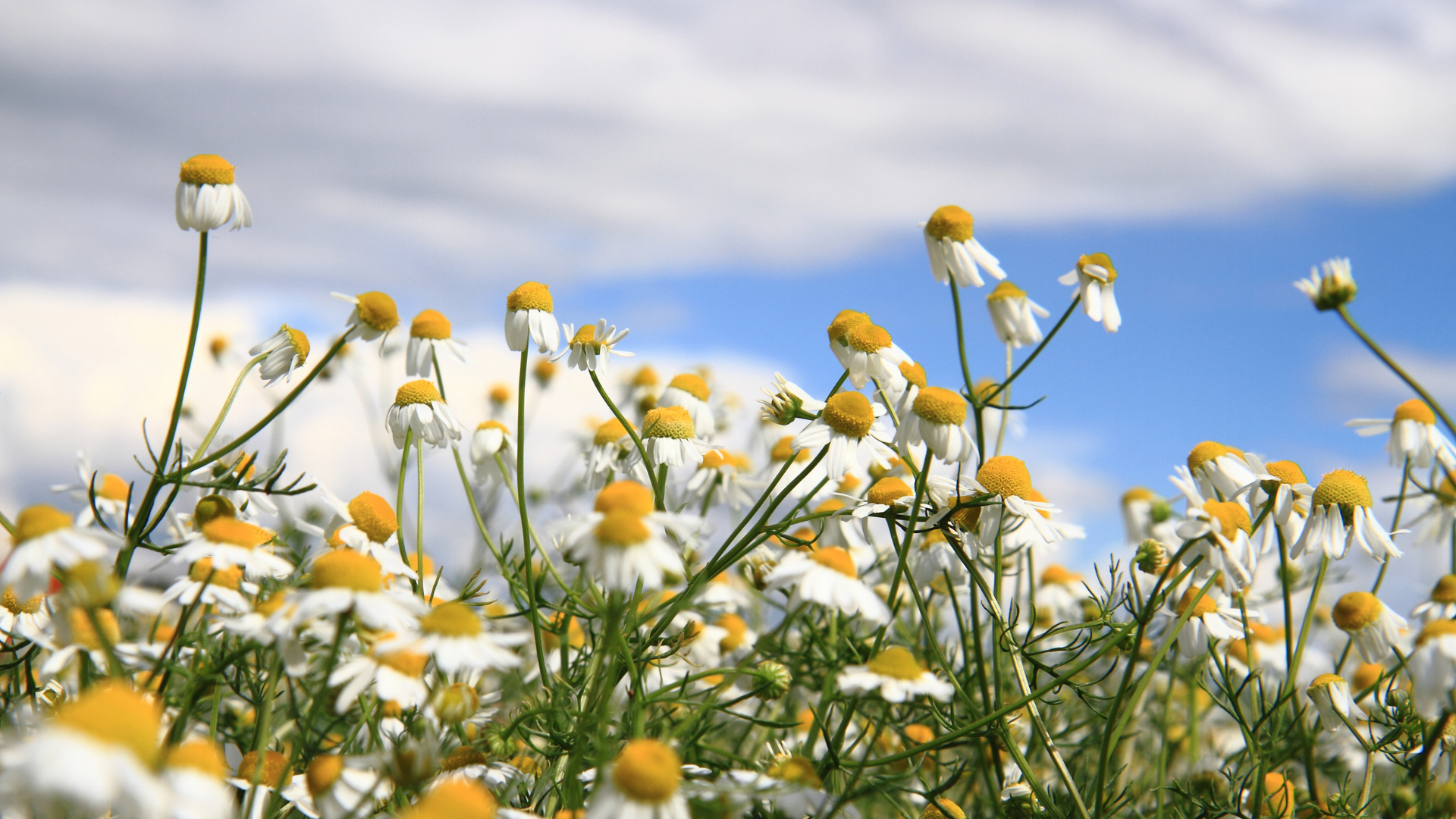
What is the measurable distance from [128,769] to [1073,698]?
11.7 feet

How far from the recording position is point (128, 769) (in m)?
1.07

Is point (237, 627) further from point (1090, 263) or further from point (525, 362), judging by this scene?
point (1090, 263)

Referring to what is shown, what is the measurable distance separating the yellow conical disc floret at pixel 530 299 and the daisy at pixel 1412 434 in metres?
2.21

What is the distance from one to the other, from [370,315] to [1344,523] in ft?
7.87

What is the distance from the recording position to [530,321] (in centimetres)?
247

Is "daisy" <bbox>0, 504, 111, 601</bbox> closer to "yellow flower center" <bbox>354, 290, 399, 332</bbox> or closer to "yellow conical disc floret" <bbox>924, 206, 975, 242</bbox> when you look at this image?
"yellow flower center" <bbox>354, 290, 399, 332</bbox>

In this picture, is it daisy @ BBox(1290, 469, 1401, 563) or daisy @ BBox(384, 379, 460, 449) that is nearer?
daisy @ BBox(1290, 469, 1401, 563)

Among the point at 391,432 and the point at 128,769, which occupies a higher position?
the point at 391,432

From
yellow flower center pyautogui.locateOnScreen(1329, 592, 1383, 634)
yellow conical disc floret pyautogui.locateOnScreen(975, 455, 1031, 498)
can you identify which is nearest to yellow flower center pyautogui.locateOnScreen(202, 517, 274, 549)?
yellow conical disc floret pyautogui.locateOnScreen(975, 455, 1031, 498)

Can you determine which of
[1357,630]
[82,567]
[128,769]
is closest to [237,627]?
[82,567]

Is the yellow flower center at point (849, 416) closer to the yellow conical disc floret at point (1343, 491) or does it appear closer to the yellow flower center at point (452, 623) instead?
the yellow flower center at point (452, 623)

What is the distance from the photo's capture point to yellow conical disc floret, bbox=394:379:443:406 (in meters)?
2.65

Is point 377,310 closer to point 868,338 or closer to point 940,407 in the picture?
point 868,338

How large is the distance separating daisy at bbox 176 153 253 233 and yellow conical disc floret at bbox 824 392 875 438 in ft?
4.65
